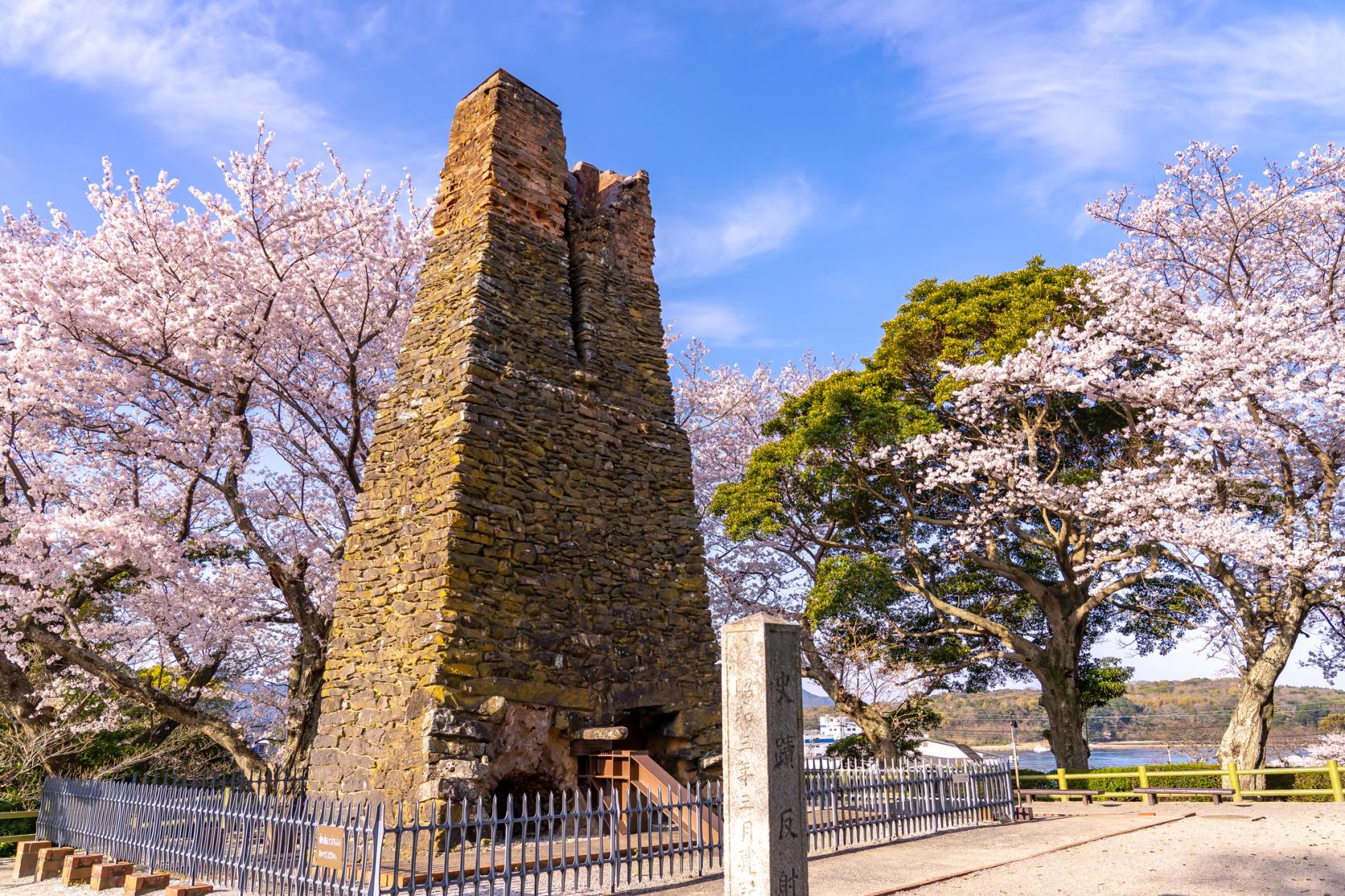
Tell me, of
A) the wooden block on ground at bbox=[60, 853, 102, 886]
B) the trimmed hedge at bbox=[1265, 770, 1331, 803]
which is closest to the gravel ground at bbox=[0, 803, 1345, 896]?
the wooden block on ground at bbox=[60, 853, 102, 886]

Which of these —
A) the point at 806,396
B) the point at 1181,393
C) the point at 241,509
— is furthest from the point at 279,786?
the point at 1181,393

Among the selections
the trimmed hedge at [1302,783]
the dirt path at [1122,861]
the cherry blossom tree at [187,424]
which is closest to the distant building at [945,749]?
the trimmed hedge at [1302,783]

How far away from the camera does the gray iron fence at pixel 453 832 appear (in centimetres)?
716

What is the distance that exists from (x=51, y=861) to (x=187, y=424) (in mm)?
6416

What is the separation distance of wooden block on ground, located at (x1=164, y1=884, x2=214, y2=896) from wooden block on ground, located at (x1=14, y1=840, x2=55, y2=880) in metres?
3.54

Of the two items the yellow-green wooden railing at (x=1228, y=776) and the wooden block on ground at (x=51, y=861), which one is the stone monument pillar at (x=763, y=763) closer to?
the wooden block on ground at (x=51, y=861)

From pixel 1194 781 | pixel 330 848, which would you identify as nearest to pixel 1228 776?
pixel 1194 781

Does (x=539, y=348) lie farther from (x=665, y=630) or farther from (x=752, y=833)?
(x=752, y=833)

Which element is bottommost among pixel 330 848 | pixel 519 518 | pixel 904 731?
pixel 904 731

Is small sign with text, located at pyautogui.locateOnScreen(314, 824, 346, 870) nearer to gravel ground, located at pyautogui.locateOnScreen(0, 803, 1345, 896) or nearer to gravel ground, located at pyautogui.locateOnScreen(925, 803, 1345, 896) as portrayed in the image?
gravel ground, located at pyautogui.locateOnScreen(0, 803, 1345, 896)

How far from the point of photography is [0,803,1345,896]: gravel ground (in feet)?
26.0

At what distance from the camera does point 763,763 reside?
5.18 m

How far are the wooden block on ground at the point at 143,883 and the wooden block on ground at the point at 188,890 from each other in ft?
2.19

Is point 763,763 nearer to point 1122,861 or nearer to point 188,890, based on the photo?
point 188,890
